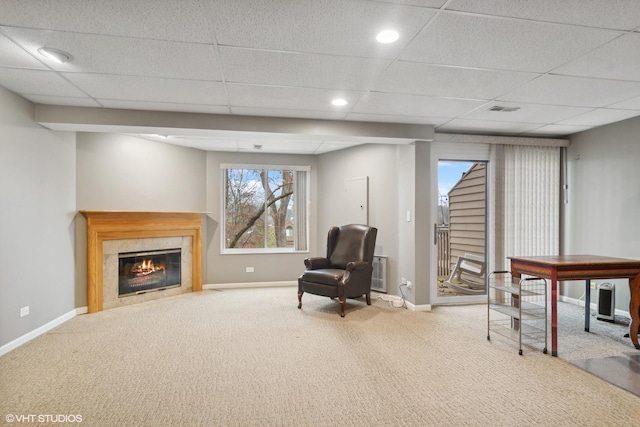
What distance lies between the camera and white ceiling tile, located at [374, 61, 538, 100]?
2846 mm

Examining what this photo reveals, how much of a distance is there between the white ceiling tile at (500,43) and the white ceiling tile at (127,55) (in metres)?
1.53

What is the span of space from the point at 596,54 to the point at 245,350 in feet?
12.0

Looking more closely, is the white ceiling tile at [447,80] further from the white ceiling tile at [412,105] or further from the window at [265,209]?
the window at [265,209]

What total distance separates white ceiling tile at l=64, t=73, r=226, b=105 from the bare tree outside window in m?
2.83

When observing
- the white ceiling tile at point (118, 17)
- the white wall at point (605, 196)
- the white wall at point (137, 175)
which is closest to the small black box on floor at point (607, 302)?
the white wall at point (605, 196)

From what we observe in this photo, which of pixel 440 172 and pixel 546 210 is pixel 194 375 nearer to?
pixel 440 172

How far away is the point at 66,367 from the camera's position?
2877 mm

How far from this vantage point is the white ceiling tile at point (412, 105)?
352 centimetres

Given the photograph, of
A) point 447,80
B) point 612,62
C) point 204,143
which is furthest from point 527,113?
point 204,143

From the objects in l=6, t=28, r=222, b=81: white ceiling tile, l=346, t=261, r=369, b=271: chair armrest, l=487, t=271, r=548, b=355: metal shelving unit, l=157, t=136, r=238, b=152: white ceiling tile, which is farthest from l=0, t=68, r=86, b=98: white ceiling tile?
l=487, t=271, r=548, b=355: metal shelving unit

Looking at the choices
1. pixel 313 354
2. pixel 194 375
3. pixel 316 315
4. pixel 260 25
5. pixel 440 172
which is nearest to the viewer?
pixel 260 25

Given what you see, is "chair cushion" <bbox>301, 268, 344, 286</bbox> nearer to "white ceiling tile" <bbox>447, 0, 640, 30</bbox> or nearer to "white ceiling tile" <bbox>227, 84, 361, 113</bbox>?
"white ceiling tile" <bbox>227, 84, 361, 113</bbox>

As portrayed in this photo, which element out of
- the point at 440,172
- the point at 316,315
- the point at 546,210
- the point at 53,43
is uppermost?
the point at 53,43

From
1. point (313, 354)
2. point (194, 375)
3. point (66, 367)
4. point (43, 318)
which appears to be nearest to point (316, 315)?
point (313, 354)
